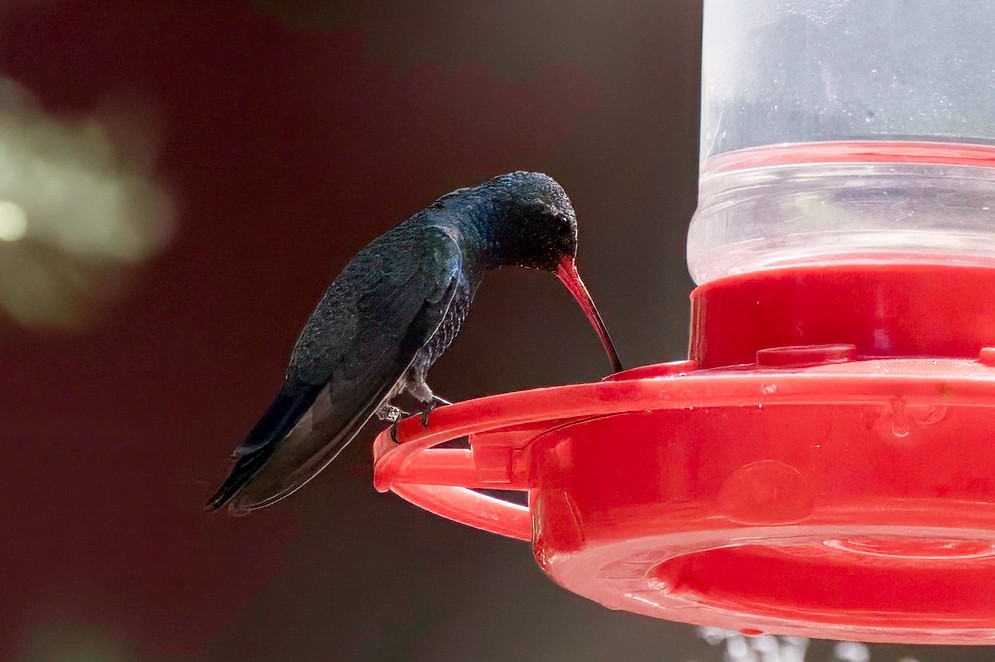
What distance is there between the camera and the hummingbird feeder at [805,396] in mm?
1132

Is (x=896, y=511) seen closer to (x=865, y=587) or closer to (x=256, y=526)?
(x=865, y=587)

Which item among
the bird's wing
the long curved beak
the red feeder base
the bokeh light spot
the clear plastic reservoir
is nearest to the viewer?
the red feeder base

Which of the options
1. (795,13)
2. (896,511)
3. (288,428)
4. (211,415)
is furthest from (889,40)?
(211,415)

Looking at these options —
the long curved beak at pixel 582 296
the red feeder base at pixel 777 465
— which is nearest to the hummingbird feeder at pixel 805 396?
the red feeder base at pixel 777 465

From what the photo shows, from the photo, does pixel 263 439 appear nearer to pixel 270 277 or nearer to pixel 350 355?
pixel 350 355

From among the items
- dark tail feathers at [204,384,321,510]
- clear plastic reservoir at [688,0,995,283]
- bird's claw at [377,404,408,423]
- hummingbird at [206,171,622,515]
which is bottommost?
bird's claw at [377,404,408,423]

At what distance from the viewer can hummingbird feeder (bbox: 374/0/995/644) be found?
113 cm

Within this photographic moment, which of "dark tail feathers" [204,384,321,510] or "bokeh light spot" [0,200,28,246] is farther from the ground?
"bokeh light spot" [0,200,28,246]

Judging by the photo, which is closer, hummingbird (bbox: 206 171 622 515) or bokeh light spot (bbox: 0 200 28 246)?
hummingbird (bbox: 206 171 622 515)

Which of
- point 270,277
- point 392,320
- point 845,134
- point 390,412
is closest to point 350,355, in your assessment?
point 392,320

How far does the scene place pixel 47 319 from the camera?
299 centimetres

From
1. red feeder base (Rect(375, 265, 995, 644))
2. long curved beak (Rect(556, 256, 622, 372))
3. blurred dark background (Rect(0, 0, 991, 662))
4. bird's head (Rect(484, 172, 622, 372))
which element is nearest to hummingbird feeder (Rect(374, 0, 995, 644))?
red feeder base (Rect(375, 265, 995, 644))

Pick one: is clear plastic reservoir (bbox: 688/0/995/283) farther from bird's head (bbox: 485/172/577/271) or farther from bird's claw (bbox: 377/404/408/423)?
bird's claw (bbox: 377/404/408/423)

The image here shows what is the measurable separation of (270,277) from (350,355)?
1180 millimetres
